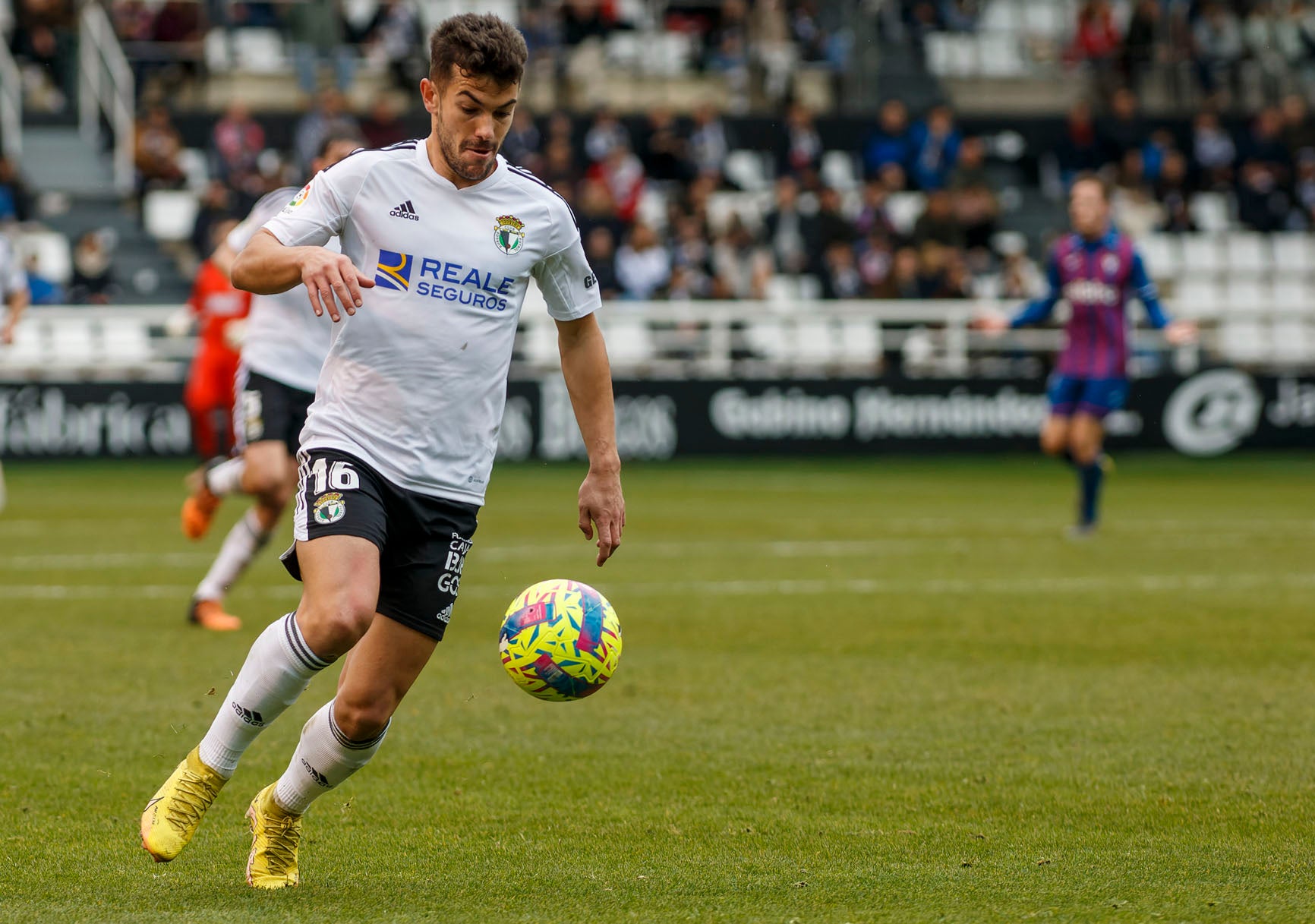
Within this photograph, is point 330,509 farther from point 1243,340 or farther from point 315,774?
point 1243,340

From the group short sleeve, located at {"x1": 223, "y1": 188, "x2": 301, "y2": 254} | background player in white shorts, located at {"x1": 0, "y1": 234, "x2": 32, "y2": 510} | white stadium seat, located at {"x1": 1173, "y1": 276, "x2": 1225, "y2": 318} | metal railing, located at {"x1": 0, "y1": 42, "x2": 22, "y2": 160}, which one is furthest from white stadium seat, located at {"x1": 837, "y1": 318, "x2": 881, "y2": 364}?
short sleeve, located at {"x1": 223, "y1": 188, "x2": 301, "y2": 254}

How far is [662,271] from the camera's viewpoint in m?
23.5

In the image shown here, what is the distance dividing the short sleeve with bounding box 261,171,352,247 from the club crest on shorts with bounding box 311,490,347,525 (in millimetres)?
649

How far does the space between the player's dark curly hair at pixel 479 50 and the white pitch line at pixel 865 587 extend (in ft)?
21.2

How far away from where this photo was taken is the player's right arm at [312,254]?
441cm

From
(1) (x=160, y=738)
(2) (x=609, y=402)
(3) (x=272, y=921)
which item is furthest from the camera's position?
(1) (x=160, y=738)

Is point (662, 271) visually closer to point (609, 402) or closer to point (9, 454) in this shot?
point (9, 454)

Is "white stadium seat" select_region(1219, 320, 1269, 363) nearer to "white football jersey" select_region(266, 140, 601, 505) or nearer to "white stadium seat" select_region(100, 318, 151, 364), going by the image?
"white stadium seat" select_region(100, 318, 151, 364)

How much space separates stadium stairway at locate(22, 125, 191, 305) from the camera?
23938 mm

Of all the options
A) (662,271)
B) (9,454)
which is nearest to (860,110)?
(662,271)

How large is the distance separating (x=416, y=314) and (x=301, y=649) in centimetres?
93

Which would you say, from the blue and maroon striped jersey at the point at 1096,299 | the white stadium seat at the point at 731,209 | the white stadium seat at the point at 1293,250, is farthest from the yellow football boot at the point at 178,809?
the white stadium seat at the point at 1293,250

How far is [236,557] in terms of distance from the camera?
9445mm

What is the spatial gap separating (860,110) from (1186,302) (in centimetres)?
569
